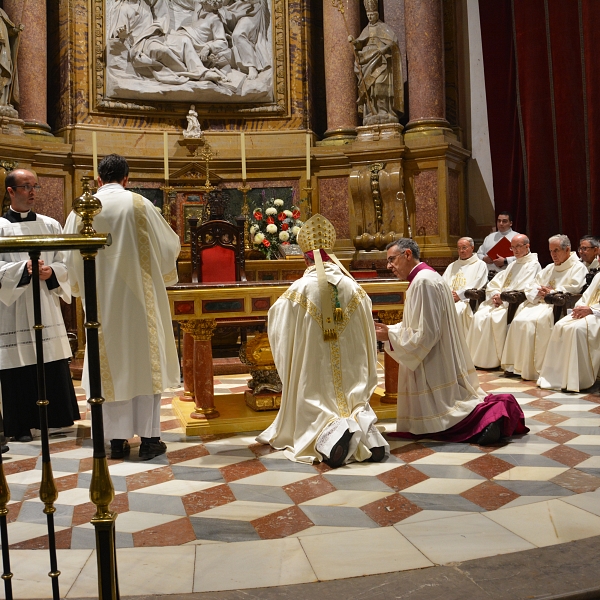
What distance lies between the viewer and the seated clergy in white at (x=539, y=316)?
6996 millimetres

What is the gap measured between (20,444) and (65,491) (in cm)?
129

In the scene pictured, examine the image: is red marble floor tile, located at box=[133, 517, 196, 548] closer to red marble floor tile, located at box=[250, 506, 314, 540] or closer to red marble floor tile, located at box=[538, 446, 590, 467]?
red marble floor tile, located at box=[250, 506, 314, 540]

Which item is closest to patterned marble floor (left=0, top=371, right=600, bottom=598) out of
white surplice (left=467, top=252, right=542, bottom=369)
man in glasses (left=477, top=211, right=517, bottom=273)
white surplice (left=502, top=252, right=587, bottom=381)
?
white surplice (left=502, top=252, right=587, bottom=381)

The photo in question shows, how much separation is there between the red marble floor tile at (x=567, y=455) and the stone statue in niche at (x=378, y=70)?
5.53 meters

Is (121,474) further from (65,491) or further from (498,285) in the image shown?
(498,285)

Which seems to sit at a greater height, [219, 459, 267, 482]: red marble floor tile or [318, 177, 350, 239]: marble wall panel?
[318, 177, 350, 239]: marble wall panel

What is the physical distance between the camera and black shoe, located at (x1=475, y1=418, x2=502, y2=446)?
459cm

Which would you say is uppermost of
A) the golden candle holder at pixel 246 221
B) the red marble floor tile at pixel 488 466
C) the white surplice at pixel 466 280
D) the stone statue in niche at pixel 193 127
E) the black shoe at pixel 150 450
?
the stone statue in niche at pixel 193 127

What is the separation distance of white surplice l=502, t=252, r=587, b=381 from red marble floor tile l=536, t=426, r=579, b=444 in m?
2.03

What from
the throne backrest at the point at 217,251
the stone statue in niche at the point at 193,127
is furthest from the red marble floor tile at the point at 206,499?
the stone statue in niche at the point at 193,127

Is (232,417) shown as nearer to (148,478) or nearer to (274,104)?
(148,478)

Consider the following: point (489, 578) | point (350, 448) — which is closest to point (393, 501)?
point (350, 448)

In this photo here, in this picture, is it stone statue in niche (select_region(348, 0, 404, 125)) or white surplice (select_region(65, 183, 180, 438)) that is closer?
white surplice (select_region(65, 183, 180, 438))

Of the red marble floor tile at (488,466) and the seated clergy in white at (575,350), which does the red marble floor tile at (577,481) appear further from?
the seated clergy in white at (575,350)
